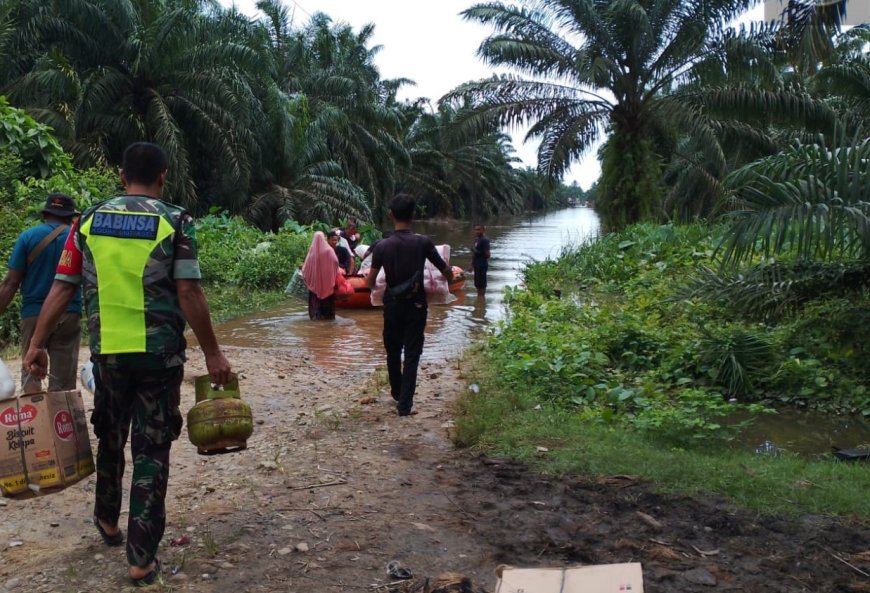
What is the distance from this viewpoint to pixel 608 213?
21641 mm

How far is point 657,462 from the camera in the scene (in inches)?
193

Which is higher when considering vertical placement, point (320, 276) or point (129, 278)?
point (129, 278)

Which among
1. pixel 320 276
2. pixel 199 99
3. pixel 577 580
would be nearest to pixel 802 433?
pixel 577 580

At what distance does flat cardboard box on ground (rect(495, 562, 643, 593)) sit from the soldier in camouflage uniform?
1.58 meters

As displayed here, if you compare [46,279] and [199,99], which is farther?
[199,99]

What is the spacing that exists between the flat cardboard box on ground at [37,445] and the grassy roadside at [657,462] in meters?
2.65

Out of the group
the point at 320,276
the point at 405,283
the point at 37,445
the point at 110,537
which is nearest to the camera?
the point at 37,445

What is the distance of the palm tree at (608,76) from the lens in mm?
18109

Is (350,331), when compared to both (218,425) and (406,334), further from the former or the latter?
(218,425)

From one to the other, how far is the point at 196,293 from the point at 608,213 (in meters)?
19.2

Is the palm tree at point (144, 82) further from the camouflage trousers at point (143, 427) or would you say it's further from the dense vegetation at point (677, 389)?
the camouflage trousers at point (143, 427)

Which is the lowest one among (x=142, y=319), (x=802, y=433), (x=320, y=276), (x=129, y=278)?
(x=802, y=433)

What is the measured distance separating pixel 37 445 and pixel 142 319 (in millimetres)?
779

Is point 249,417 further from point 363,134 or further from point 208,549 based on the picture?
point 363,134
